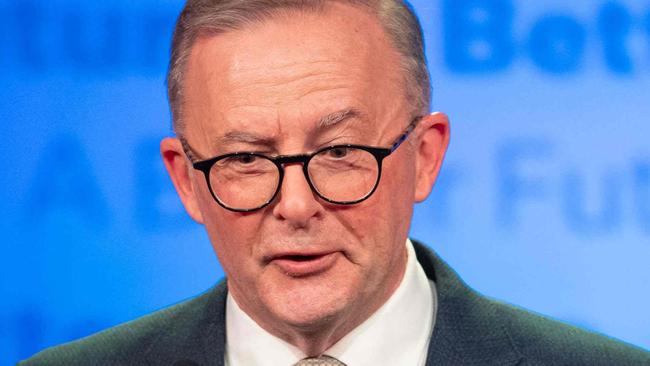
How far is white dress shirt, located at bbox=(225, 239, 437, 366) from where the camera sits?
8.67 ft

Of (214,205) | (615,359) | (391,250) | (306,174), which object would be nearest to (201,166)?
(214,205)

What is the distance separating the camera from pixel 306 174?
2.44 metres

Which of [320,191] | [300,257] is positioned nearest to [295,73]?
[320,191]

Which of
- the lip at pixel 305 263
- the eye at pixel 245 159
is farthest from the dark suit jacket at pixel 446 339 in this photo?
the eye at pixel 245 159

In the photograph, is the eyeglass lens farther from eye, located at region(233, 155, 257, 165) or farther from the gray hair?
the gray hair

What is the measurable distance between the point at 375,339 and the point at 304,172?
43cm

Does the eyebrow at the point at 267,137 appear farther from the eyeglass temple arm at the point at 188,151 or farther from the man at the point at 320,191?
the eyeglass temple arm at the point at 188,151

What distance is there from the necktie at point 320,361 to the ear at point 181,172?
0.39m

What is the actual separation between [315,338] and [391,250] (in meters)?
0.25

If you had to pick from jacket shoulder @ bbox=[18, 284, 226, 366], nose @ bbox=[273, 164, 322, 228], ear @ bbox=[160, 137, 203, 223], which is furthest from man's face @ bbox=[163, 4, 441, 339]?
jacket shoulder @ bbox=[18, 284, 226, 366]

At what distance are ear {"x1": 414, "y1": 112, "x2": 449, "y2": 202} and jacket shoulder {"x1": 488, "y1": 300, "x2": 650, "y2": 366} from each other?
340 millimetres

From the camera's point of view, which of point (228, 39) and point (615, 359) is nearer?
point (228, 39)

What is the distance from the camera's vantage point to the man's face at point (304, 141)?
2461mm

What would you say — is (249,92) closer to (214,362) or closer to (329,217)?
(329,217)
